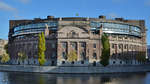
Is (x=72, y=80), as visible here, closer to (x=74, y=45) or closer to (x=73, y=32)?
(x=74, y=45)

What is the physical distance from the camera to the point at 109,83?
144ft

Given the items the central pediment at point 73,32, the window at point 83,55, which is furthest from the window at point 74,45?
the window at point 83,55

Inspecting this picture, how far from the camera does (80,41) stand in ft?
268

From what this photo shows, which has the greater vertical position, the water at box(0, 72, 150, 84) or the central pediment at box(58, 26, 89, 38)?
the central pediment at box(58, 26, 89, 38)

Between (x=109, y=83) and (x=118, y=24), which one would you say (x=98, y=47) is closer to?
(x=118, y=24)

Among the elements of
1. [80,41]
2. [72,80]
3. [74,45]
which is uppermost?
[80,41]

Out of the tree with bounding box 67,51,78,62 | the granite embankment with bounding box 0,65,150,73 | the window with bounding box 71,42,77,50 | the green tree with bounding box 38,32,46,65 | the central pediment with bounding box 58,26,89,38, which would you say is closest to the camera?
the granite embankment with bounding box 0,65,150,73

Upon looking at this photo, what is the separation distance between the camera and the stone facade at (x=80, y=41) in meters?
81.4

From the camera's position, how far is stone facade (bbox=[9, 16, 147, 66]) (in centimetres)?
8138

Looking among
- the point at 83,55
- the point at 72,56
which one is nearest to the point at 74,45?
the point at 83,55

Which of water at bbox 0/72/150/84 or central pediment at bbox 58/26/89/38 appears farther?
central pediment at bbox 58/26/89/38

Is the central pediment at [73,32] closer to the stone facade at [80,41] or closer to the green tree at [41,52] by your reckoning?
the stone facade at [80,41]

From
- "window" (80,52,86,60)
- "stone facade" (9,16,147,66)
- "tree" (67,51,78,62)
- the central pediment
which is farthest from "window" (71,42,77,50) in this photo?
"tree" (67,51,78,62)

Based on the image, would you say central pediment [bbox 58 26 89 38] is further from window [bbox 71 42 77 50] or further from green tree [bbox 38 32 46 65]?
green tree [bbox 38 32 46 65]
